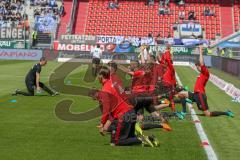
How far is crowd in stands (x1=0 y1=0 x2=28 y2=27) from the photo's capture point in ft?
223

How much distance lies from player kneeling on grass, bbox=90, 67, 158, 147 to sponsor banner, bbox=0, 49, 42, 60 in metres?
47.3

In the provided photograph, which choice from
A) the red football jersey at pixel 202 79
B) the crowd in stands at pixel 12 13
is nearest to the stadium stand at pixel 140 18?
the crowd in stands at pixel 12 13

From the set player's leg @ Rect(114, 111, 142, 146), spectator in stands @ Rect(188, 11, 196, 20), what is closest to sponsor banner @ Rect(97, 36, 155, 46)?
spectator in stands @ Rect(188, 11, 196, 20)

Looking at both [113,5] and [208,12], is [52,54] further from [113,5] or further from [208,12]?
[208,12]

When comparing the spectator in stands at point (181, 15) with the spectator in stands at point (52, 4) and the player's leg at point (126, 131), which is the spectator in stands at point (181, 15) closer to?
the spectator in stands at point (52, 4)

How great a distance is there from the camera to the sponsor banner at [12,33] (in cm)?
6475

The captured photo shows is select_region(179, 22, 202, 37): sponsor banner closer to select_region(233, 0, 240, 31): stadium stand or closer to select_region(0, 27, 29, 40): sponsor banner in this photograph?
select_region(233, 0, 240, 31): stadium stand

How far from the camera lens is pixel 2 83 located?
27.3 metres

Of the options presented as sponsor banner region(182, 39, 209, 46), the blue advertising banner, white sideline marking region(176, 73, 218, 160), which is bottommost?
white sideline marking region(176, 73, 218, 160)

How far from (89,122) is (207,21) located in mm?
58684

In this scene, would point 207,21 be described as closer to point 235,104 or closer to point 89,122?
point 235,104

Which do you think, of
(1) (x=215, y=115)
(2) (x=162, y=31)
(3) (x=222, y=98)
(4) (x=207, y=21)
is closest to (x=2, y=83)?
(3) (x=222, y=98)

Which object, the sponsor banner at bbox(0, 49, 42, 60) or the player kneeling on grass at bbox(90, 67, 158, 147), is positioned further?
the sponsor banner at bbox(0, 49, 42, 60)

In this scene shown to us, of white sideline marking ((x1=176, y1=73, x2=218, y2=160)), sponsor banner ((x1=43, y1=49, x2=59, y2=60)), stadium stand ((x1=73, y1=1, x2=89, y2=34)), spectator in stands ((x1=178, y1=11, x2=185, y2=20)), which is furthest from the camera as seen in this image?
spectator in stands ((x1=178, y1=11, x2=185, y2=20))
